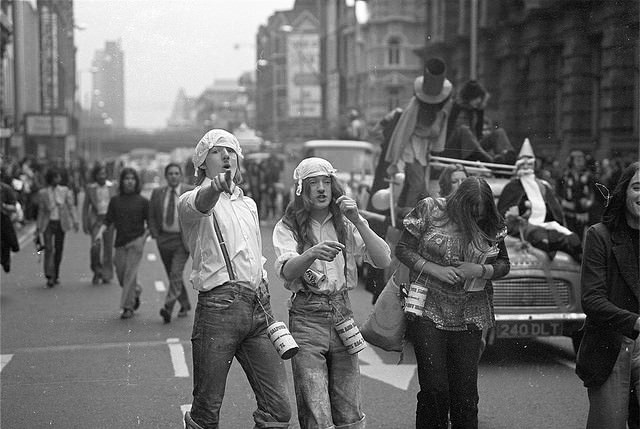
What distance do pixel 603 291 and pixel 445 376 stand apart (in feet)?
3.32

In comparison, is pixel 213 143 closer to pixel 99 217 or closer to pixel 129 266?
pixel 129 266

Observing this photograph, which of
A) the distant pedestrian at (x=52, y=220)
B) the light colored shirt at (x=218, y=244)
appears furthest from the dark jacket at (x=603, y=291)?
the distant pedestrian at (x=52, y=220)

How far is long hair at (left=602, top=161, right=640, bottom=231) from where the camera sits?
18.5 ft

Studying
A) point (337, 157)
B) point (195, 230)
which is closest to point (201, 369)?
point (195, 230)

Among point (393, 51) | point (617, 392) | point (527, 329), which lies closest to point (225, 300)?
point (617, 392)

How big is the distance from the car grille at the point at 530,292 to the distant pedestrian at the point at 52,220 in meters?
8.32

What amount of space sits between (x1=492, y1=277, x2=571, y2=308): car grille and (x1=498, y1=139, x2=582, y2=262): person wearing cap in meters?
0.31

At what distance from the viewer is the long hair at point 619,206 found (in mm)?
5652

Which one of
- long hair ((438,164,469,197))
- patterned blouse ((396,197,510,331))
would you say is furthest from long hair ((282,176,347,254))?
long hair ((438,164,469,197))

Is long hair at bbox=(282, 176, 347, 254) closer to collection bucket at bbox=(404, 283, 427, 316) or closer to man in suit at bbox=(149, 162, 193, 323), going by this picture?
collection bucket at bbox=(404, 283, 427, 316)

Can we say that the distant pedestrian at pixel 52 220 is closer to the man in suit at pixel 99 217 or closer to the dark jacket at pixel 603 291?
the man in suit at pixel 99 217

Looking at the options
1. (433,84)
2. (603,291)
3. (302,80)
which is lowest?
(603,291)

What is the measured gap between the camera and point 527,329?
30.6ft

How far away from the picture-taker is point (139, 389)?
28.3ft
